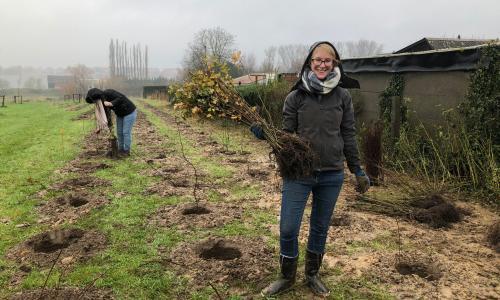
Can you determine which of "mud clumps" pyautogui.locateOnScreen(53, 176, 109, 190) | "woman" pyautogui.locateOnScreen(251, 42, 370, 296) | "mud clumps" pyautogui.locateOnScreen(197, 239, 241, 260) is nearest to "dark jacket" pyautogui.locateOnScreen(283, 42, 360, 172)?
"woman" pyautogui.locateOnScreen(251, 42, 370, 296)

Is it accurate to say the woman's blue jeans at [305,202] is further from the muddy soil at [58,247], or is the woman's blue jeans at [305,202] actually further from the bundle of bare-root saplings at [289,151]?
the muddy soil at [58,247]

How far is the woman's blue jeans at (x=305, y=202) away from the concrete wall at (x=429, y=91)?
15.4 ft

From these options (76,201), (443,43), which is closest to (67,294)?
(76,201)

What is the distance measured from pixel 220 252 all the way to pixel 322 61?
90.6 inches

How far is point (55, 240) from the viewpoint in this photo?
178 inches

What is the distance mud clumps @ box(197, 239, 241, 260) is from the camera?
4.18m

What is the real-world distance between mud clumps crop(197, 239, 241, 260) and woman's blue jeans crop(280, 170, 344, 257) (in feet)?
3.61

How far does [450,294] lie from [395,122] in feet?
15.6

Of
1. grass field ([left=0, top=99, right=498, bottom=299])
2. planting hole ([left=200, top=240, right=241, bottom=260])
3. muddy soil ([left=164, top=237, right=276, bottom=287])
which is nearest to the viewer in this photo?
grass field ([left=0, top=99, right=498, bottom=299])

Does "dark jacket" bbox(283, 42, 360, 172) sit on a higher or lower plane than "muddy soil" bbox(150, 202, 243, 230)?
higher

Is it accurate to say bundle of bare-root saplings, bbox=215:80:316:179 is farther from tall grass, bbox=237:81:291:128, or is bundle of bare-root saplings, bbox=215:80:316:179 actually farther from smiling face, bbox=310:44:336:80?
tall grass, bbox=237:81:291:128

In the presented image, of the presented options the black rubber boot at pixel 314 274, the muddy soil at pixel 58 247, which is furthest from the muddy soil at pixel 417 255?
the muddy soil at pixel 58 247

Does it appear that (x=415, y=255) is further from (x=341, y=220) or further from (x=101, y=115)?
(x=101, y=115)

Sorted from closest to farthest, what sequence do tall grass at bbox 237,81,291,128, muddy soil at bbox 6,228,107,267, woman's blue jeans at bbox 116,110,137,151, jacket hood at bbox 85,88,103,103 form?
muddy soil at bbox 6,228,107,267, jacket hood at bbox 85,88,103,103, woman's blue jeans at bbox 116,110,137,151, tall grass at bbox 237,81,291,128
